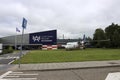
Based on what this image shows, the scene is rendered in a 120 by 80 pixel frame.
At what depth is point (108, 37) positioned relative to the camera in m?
115

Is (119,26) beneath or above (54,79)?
above

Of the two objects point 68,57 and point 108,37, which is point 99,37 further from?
point 68,57

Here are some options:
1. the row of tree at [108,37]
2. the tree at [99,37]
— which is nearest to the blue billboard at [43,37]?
the row of tree at [108,37]

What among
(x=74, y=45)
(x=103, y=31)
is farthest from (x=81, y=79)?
(x=103, y=31)

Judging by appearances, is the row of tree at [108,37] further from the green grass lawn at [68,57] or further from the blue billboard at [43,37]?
the green grass lawn at [68,57]

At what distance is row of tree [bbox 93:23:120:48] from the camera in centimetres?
10495

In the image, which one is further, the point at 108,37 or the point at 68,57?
the point at 108,37

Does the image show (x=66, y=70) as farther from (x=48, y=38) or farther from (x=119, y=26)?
(x=119, y=26)

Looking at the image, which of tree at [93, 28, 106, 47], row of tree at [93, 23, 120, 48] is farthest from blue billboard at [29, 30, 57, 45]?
tree at [93, 28, 106, 47]

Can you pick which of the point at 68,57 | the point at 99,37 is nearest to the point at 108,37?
the point at 99,37

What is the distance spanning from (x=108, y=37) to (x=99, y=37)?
1113 centimetres

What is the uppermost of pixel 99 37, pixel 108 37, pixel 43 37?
pixel 99 37

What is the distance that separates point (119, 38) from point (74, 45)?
73.8ft

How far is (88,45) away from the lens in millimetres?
131875
